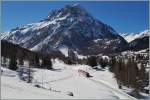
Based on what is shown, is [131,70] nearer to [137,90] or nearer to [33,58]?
[137,90]

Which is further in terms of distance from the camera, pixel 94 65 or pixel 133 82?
pixel 94 65

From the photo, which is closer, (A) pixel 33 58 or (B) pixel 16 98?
(B) pixel 16 98

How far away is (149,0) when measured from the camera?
58.5ft

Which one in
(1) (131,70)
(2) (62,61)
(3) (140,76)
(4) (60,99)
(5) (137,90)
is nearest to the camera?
(4) (60,99)

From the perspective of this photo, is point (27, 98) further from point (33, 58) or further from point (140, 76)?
point (33, 58)

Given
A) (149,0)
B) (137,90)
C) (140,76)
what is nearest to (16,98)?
(149,0)

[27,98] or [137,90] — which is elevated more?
[27,98]

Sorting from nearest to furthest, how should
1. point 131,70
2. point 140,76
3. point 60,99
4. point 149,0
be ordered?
point 149,0, point 60,99, point 140,76, point 131,70

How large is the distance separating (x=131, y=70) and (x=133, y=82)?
12162 millimetres

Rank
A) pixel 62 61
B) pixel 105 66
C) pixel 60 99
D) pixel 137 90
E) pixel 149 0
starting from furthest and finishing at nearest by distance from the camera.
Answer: pixel 62 61
pixel 105 66
pixel 137 90
pixel 60 99
pixel 149 0

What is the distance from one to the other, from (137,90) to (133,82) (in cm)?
366

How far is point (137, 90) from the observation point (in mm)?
62094

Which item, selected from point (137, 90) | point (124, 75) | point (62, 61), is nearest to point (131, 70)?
point (124, 75)

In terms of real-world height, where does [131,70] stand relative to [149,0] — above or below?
below
